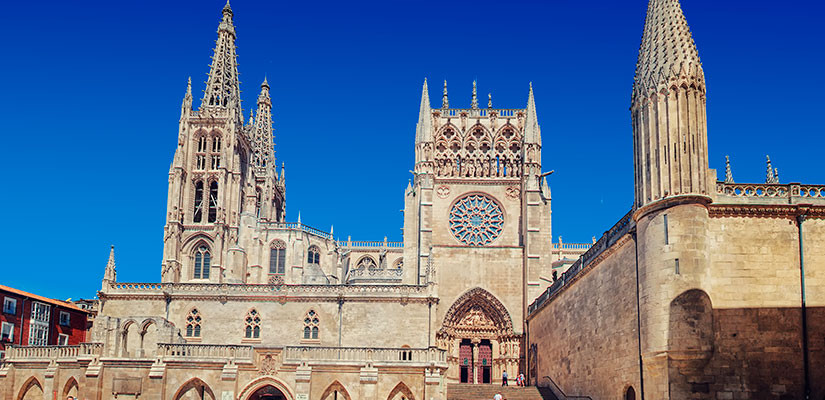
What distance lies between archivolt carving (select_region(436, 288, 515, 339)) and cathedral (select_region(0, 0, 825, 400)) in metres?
0.13

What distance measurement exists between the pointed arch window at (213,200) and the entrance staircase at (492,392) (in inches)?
1377

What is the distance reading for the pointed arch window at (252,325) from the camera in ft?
132

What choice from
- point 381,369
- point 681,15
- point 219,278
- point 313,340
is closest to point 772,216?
point 681,15

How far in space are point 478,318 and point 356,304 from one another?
787 centimetres

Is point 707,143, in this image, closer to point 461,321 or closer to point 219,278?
point 461,321

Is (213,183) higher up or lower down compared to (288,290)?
higher up

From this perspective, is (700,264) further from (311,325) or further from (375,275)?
(375,275)

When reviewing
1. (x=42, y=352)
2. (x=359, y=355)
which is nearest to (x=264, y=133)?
(x=42, y=352)

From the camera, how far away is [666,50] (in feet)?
77.3

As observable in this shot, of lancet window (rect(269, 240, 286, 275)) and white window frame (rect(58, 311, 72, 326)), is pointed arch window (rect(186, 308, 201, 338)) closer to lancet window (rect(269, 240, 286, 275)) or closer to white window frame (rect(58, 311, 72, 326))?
white window frame (rect(58, 311, 72, 326))

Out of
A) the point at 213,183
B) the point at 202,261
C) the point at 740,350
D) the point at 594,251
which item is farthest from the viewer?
the point at 213,183

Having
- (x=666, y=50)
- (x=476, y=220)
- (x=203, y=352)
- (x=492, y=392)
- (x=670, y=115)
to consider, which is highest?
(x=666, y=50)

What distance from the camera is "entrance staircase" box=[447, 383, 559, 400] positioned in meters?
35.1

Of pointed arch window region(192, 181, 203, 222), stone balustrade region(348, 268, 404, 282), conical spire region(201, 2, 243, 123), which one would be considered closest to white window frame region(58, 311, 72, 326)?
pointed arch window region(192, 181, 203, 222)
